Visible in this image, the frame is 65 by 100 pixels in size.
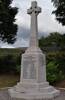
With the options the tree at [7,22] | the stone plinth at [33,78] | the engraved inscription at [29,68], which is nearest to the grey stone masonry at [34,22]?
the stone plinth at [33,78]

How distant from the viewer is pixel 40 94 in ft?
44.4

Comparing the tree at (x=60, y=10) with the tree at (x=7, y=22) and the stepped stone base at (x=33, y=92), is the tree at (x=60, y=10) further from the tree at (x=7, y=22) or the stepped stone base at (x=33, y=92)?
the stepped stone base at (x=33, y=92)

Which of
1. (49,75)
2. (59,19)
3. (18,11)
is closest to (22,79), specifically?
(49,75)

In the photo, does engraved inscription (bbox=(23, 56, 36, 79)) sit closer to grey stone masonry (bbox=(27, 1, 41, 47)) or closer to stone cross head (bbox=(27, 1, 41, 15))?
grey stone masonry (bbox=(27, 1, 41, 47))

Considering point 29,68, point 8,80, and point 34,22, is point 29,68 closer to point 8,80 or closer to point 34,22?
point 34,22

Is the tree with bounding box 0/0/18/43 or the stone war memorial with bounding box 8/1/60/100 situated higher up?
the tree with bounding box 0/0/18/43

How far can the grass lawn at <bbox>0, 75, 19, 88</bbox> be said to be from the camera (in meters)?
19.7

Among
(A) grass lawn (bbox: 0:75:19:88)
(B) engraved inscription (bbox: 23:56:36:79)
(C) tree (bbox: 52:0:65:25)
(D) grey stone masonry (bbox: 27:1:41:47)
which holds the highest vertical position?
(C) tree (bbox: 52:0:65:25)

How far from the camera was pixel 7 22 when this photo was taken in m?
26.4

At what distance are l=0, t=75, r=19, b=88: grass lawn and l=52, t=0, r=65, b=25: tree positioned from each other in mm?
A: 6821

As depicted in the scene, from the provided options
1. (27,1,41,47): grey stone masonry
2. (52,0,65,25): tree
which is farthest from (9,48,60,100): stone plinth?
(52,0,65,25): tree

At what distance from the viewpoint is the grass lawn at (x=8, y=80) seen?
19711 mm

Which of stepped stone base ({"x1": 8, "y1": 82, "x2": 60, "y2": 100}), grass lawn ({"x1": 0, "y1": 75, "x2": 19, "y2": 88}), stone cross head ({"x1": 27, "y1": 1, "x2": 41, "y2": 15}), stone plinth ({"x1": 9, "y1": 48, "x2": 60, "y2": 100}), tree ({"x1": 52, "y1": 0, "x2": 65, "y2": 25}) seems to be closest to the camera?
stepped stone base ({"x1": 8, "y1": 82, "x2": 60, "y2": 100})

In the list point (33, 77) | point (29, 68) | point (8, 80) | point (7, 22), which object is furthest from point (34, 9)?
point (7, 22)
